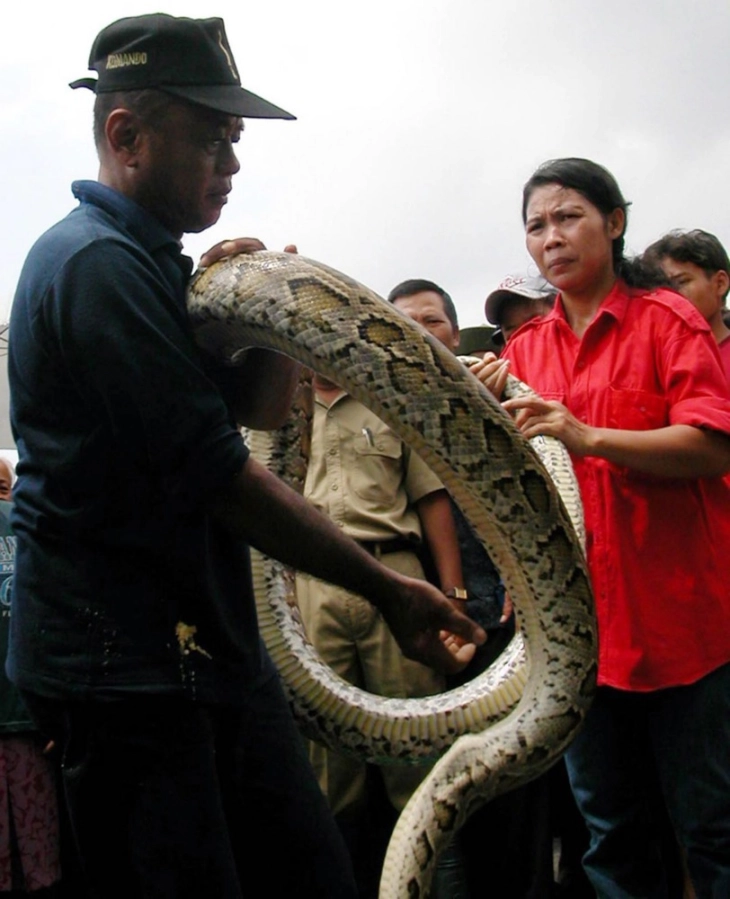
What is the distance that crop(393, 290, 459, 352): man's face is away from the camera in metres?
4.82

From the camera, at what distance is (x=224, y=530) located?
95.1 inches

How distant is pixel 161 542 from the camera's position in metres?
2.23

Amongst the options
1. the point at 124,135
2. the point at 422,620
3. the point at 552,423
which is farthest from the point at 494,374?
the point at 124,135

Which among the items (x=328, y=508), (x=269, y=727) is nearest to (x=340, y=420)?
(x=328, y=508)

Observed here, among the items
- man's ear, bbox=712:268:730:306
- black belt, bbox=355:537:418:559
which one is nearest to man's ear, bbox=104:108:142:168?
black belt, bbox=355:537:418:559

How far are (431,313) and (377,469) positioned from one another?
3.13 feet

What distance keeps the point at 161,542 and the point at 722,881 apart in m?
1.87

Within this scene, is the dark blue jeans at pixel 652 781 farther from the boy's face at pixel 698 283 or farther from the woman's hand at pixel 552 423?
the boy's face at pixel 698 283

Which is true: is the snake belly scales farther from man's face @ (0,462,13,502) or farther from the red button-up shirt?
man's face @ (0,462,13,502)

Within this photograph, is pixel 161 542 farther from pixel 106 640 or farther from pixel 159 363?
pixel 159 363

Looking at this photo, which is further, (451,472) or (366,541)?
(366,541)

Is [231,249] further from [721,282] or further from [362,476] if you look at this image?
[721,282]

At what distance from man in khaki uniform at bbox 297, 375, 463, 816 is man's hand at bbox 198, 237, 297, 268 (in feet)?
4.92

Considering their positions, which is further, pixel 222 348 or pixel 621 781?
pixel 621 781
